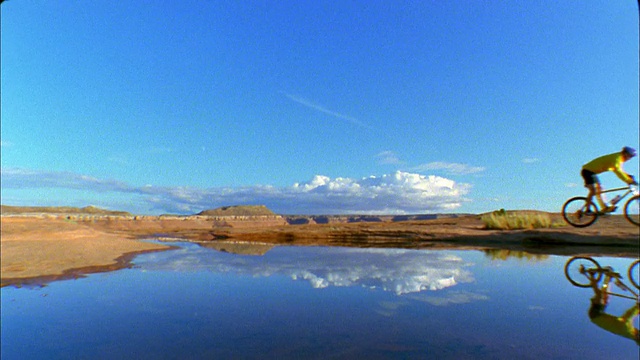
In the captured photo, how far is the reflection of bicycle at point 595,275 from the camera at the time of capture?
4719 millimetres

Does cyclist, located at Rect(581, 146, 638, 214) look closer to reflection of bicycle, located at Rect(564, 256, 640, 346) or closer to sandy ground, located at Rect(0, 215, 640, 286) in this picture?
sandy ground, located at Rect(0, 215, 640, 286)

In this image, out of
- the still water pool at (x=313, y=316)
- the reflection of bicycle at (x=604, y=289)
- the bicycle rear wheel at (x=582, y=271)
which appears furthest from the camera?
the bicycle rear wheel at (x=582, y=271)

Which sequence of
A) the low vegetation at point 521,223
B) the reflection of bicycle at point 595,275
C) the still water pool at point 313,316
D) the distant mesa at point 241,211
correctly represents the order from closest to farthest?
the still water pool at point 313,316
the reflection of bicycle at point 595,275
the low vegetation at point 521,223
the distant mesa at point 241,211

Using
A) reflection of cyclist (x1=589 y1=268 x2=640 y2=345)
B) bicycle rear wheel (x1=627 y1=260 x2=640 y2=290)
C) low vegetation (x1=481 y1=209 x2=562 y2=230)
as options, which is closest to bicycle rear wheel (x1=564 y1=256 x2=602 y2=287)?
bicycle rear wheel (x1=627 y1=260 x2=640 y2=290)

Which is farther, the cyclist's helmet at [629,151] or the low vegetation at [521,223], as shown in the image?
the low vegetation at [521,223]

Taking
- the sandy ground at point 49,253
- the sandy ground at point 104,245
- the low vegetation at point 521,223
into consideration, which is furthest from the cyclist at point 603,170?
the sandy ground at point 49,253

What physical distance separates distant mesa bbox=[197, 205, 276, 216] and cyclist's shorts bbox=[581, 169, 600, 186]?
7065cm

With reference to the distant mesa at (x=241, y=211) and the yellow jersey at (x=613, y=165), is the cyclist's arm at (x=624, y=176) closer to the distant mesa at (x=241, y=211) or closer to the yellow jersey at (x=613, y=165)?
the yellow jersey at (x=613, y=165)

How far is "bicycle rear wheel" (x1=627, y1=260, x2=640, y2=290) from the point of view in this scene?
16.3 feet

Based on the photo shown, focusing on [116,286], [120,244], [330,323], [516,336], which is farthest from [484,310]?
[120,244]

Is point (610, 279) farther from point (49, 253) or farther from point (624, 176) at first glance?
point (49, 253)

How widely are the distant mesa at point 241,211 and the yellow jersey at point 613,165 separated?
7125cm

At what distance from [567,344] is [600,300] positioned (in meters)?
1.90

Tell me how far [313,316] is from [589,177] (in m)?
10.9
